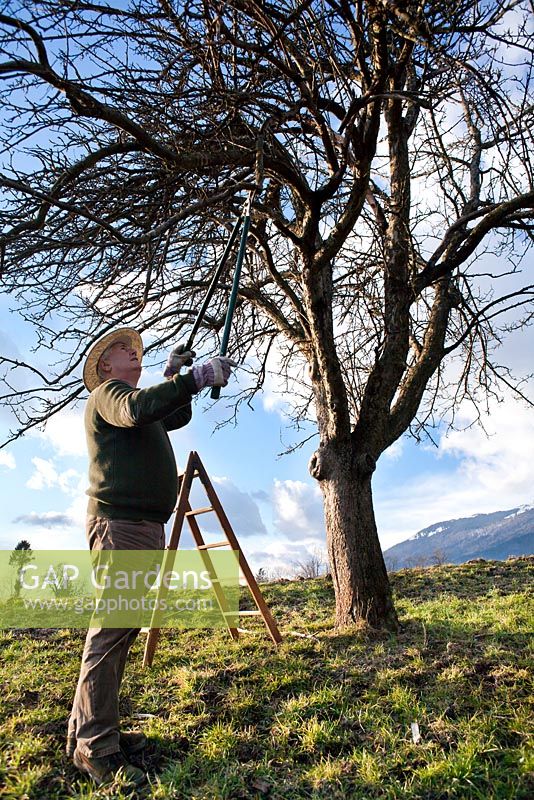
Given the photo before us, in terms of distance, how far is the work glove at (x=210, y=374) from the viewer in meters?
3.09

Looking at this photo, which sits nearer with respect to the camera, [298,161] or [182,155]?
[182,155]

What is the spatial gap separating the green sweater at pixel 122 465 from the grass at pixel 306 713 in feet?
4.45

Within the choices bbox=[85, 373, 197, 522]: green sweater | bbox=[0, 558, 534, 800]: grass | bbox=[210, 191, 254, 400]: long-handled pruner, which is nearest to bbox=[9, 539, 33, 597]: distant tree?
bbox=[0, 558, 534, 800]: grass

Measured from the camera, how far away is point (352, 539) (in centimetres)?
559

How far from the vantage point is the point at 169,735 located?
11.8 feet

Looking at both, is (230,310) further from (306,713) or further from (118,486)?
(306,713)

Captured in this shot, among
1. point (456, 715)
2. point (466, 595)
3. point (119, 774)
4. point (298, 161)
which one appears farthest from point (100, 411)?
point (466, 595)

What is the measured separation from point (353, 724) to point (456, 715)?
63cm

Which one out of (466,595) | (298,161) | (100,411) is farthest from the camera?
(466,595)

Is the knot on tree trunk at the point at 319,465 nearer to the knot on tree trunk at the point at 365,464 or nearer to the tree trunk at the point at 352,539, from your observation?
the tree trunk at the point at 352,539

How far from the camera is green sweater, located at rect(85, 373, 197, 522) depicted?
3.44 meters

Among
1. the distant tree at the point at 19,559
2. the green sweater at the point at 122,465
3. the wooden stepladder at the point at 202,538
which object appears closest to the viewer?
the green sweater at the point at 122,465

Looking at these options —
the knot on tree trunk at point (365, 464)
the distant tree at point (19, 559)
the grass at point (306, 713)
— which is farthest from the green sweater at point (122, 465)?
the distant tree at point (19, 559)

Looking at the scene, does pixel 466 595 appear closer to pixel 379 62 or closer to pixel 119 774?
pixel 119 774
